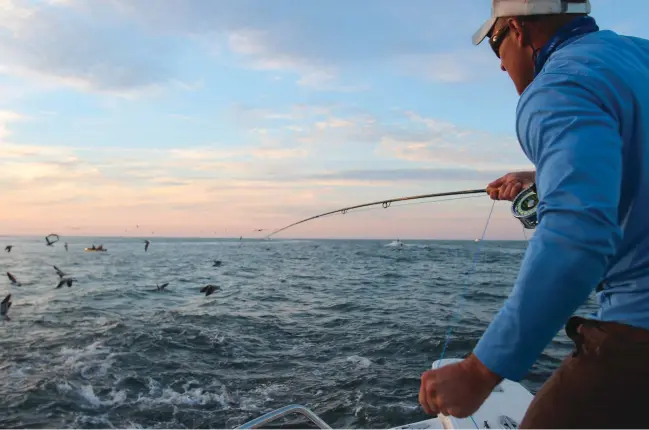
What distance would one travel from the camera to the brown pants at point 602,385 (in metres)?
1.41

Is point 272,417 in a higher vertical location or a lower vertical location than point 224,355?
higher

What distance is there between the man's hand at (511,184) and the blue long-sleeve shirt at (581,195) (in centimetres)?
121

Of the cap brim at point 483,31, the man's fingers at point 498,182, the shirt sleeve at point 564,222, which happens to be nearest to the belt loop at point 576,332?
the shirt sleeve at point 564,222

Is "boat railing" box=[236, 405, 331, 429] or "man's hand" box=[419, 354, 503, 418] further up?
"man's hand" box=[419, 354, 503, 418]

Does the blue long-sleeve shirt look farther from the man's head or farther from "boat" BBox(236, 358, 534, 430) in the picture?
"boat" BBox(236, 358, 534, 430)

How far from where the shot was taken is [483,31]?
1838mm

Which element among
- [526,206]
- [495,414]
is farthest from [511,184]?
[495,414]

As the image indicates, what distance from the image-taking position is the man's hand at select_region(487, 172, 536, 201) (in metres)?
2.68

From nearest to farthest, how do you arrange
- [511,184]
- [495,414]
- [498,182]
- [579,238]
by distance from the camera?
[579,238], [511,184], [498,182], [495,414]

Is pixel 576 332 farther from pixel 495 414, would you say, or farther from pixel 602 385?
pixel 495 414

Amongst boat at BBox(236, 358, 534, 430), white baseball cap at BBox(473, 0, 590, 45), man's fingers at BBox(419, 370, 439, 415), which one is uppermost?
white baseball cap at BBox(473, 0, 590, 45)

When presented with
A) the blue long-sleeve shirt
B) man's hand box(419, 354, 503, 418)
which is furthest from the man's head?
man's hand box(419, 354, 503, 418)

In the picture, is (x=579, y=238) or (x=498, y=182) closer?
(x=579, y=238)

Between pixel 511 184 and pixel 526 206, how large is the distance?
1.00 feet
